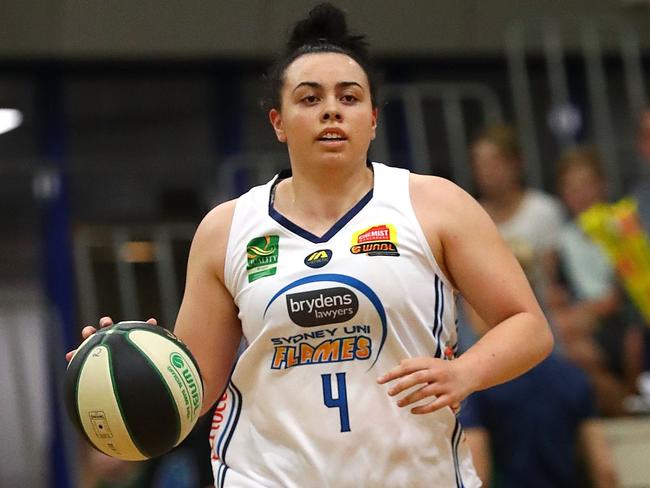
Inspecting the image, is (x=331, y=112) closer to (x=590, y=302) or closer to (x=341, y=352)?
(x=341, y=352)

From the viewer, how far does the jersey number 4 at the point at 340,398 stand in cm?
355

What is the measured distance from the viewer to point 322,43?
12.6 feet

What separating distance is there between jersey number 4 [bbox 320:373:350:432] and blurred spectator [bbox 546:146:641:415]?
3106mm

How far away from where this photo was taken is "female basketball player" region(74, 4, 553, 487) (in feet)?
11.6

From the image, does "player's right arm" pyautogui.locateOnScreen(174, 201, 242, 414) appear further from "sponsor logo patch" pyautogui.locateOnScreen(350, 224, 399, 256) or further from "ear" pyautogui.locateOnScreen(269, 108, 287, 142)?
"sponsor logo patch" pyautogui.locateOnScreen(350, 224, 399, 256)

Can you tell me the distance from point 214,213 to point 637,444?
10.9 ft

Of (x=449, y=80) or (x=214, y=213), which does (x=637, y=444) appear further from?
(x=449, y=80)

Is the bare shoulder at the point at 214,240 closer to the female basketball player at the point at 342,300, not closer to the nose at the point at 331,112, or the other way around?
the female basketball player at the point at 342,300

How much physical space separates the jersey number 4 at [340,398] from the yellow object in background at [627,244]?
3.48m

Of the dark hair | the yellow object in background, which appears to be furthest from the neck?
the yellow object in background

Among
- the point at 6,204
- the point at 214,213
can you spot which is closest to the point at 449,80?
the point at 6,204

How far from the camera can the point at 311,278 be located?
3.58 m

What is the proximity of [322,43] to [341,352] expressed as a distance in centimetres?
89

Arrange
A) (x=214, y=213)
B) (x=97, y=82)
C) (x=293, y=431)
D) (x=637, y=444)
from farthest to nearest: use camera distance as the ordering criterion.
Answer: (x=97, y=82) < (x=637, y=444) < (x=214, y=213) < (x=293, y=431)
